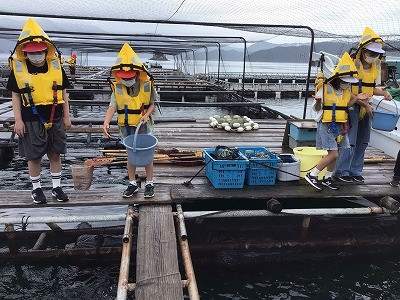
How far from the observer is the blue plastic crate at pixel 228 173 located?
5.29 meters

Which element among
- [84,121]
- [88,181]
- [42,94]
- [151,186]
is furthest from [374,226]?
[84,121]

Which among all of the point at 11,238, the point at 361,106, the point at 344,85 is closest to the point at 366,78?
the point at 361,106

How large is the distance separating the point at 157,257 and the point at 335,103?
3278 millimetres

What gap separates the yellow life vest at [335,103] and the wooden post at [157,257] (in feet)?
8.63

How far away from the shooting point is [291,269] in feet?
19.3

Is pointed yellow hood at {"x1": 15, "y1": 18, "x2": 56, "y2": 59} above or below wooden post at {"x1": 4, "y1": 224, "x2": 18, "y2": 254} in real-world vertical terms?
above

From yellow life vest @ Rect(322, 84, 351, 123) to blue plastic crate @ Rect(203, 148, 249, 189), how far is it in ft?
4.43

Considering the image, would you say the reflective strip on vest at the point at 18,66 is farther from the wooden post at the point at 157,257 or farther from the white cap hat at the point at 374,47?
the white cap hat at the point at 374,47

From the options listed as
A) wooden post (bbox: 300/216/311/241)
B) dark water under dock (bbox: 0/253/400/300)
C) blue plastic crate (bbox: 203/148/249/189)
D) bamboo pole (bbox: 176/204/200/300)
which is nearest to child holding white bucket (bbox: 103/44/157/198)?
bamboo pole (bbox: 176/204/200/300)

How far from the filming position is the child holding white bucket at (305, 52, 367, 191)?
496cm

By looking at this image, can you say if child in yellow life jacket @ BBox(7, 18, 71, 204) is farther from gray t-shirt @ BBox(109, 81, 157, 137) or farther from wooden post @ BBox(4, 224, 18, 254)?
wooden post @ BBox(4, 224, 18, 254)

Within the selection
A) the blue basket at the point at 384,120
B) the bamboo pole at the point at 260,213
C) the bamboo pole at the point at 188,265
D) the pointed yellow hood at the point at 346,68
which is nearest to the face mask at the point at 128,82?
the bamboo pole at the point at 188,265

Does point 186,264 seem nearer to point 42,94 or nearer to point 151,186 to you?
point 151,186

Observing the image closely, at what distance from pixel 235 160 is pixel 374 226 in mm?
3351
